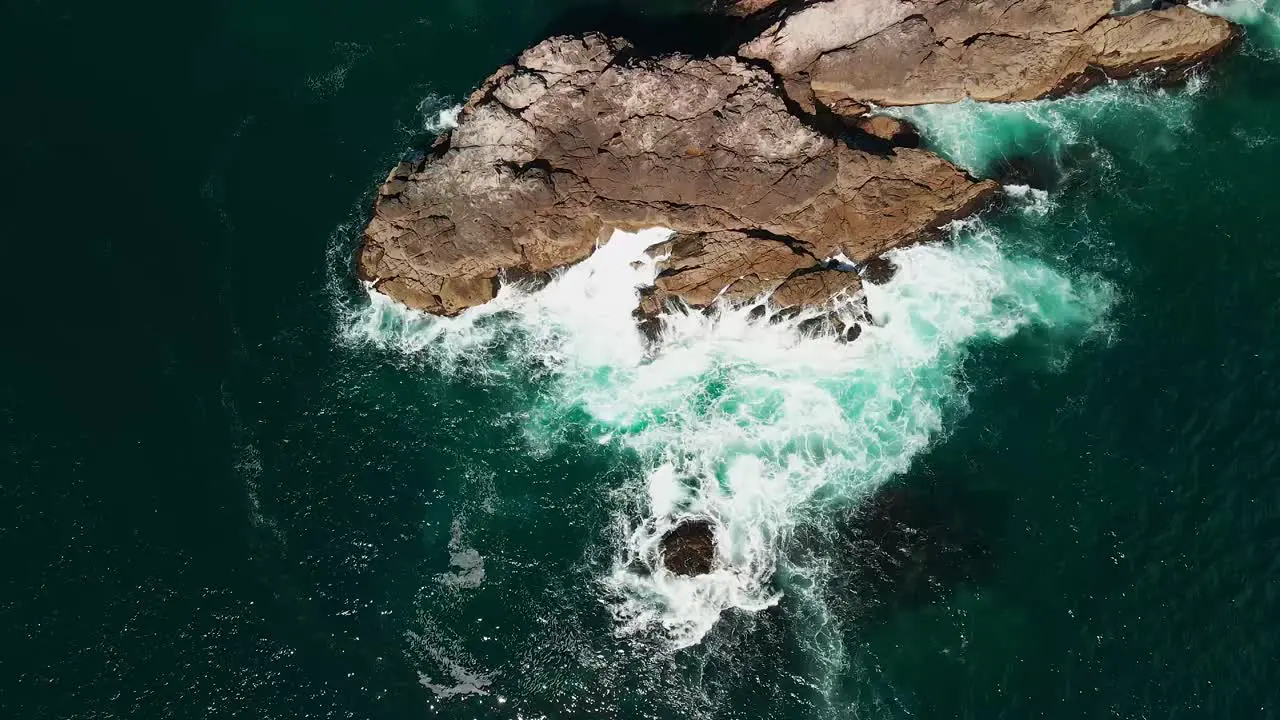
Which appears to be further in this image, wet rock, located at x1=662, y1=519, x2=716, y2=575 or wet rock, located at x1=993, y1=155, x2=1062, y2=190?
wet rock, located at x1=993, y1=155, x2=1062, y2=190

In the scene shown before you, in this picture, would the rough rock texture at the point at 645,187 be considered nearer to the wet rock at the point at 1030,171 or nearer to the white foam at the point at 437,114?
the wet rock at the point at 1030,171

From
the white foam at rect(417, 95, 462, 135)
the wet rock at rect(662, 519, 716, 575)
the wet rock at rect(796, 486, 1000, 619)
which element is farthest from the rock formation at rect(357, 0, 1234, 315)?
the wet rock at rect(662, 519, 716, 575)

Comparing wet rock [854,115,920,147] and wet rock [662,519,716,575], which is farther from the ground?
wet rock [854,115,920,147]

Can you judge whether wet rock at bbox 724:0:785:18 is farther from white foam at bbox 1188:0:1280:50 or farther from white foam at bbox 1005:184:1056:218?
white foam at bbox 1188:0:1280:50

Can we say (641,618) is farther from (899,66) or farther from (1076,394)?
(899,66)

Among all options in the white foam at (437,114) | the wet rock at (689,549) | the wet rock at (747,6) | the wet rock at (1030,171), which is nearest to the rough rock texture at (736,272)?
the wet rock at (1030,171)

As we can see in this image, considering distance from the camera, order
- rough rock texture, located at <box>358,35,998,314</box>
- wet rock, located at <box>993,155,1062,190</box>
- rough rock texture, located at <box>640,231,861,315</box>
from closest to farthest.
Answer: rough rock texture, located at <box>640,231,861,315</box>, rough rock texture, located at <box>358,35,998,314</box>, wet rock, located at <box>993,155,1062,190</box>

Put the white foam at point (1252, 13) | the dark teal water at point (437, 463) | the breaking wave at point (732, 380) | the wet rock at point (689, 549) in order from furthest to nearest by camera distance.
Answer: the white foam at point (1252, 13) → the breaking wave at point (732, 380) → the wet rock at point (689, 549) → the dark teal water at point (437, 463)

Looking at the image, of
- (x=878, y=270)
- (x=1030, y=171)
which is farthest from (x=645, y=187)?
(x=1030, y=171)
